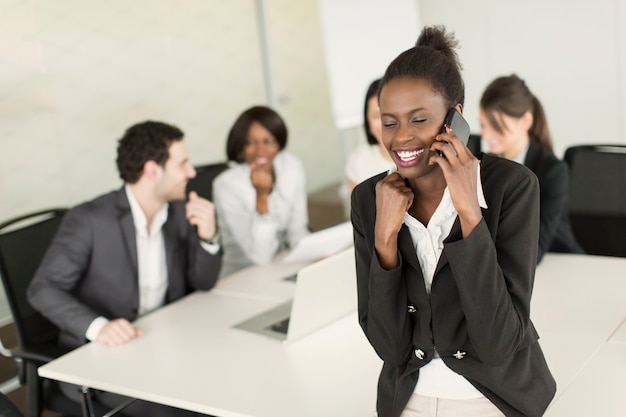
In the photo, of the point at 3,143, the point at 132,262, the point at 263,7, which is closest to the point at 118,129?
the point at 3,143

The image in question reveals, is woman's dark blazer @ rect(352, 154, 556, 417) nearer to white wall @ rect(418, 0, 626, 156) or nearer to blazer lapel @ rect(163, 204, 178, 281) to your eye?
blazer lapel @ rect(163, 204, 178, 281)

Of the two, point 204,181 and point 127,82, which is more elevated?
point 127,82

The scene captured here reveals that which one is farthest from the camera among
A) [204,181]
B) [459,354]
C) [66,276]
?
[204,181]

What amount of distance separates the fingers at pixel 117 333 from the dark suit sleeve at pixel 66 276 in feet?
0.33

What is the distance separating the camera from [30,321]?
3.09m

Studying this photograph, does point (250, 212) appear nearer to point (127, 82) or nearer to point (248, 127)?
point (248, 127)

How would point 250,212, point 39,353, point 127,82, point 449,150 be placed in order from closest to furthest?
point 449,150
point 39,353
point 250,212
point 127,82

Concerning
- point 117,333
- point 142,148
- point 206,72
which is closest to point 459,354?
point 117,333

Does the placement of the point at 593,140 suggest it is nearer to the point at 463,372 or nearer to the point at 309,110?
the point at 309,110

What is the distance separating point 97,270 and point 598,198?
217cm

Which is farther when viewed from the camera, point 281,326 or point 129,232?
point 129,232

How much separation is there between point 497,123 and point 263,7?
2957 mm

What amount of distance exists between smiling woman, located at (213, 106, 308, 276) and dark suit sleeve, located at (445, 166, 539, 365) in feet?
7.40

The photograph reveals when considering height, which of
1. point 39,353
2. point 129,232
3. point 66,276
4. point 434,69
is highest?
point 434,69
